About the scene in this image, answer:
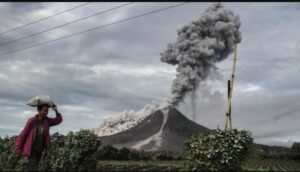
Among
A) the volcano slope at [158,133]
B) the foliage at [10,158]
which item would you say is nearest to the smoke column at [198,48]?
the volcano slope at [158,133]

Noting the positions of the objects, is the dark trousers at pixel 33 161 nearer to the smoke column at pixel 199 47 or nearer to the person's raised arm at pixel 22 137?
the person's raised arm at pixel 22 137

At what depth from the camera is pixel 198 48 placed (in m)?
83.8

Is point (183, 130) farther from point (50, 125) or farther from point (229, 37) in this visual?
point (50, 125)

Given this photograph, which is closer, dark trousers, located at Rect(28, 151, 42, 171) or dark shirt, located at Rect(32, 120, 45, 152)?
dark trousers, located at Rect(28, 151, 42, 171)

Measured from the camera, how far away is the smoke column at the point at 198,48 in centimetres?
8356

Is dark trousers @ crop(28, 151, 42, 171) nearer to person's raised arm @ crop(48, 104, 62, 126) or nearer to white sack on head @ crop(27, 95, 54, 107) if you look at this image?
person's raised arm @ crop(48, 104, 62, 126)

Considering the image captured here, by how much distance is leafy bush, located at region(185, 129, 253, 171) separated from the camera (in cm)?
1341

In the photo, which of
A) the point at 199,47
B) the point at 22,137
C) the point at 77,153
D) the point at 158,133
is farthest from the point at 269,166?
the point at 158,133

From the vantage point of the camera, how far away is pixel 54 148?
16547 millimetres

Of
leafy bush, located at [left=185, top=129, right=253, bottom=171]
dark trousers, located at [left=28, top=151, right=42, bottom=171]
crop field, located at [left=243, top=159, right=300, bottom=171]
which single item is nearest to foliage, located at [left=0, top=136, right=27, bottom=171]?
dark trousers, located at [left=28, top=151, right=42, bottom=171]

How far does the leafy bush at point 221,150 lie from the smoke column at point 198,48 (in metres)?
68.9

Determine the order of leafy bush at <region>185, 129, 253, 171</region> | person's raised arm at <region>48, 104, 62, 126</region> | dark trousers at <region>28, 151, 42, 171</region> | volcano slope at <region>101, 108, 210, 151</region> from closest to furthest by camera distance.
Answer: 1. dark trousers at <region>28, 151, 42, 171</region>
2. person's raised arm at <region>48, 104, 62, 126</region>
3. leafy bush at <region>185, 129, 253, 171</region>
4. volcano slope at <region>101, 108, 210, 151</region>

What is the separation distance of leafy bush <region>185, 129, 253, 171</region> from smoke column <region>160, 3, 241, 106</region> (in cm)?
6886

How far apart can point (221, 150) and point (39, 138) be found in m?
5.49
